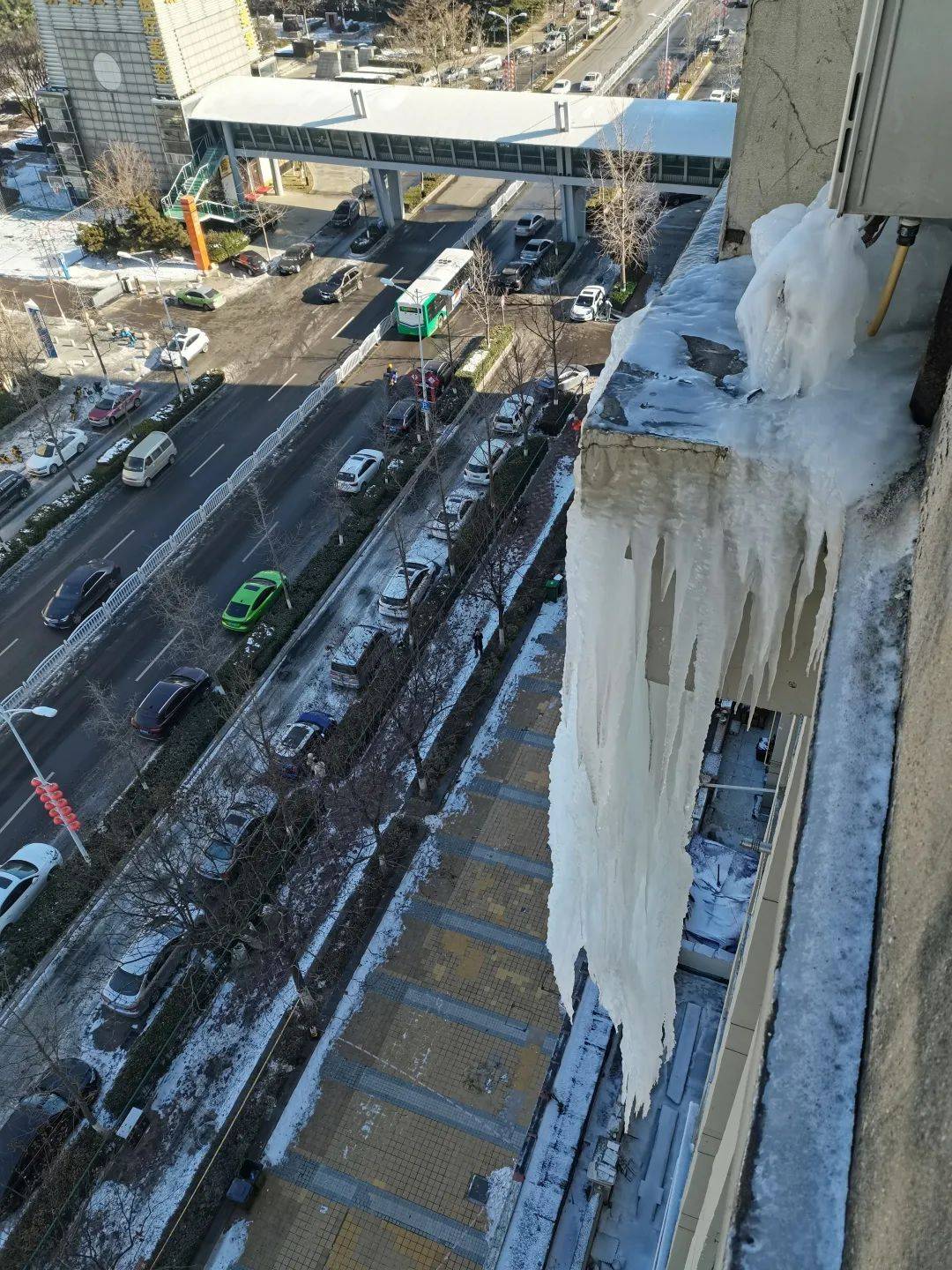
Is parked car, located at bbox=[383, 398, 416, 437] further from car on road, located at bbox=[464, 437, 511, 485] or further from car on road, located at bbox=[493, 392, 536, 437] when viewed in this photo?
car on road, located at bbox=[464, 437, 511, 485]

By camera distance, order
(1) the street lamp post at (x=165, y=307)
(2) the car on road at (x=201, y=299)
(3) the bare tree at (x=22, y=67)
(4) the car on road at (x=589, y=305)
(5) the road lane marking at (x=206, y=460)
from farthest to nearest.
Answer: (3) the bare tree at (x=22, y=67), (2) the car on road at (x=201, y=299), (4) the car on road at (x=589, y=305), (1) the street lamp post at (x=165, y=307), (5) the road lane marking at (x=206, y=460)

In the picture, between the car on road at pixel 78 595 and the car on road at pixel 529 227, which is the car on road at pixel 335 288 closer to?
the car on road at pixel 529 227

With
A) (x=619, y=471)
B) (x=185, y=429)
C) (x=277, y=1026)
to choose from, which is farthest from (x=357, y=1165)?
(x=185, y=429)

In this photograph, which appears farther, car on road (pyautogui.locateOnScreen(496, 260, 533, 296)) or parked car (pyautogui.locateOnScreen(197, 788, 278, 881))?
car on road (pyautogui.locateOnScreen(496, 260, 533, 296))

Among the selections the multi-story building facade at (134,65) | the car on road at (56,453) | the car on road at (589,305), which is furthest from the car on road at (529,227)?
the car on road at (56,453)

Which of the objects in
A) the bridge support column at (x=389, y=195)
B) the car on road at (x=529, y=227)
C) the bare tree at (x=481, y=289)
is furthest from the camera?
the bridge support column at (x=389, y=195)

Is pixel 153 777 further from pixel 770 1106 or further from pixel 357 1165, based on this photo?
pixel 770 1106

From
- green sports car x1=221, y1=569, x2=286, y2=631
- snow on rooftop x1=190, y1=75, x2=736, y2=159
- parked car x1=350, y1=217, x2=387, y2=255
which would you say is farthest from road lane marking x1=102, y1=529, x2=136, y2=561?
snow on rooftop x1=190, y1=75, x2=736, y2=159
